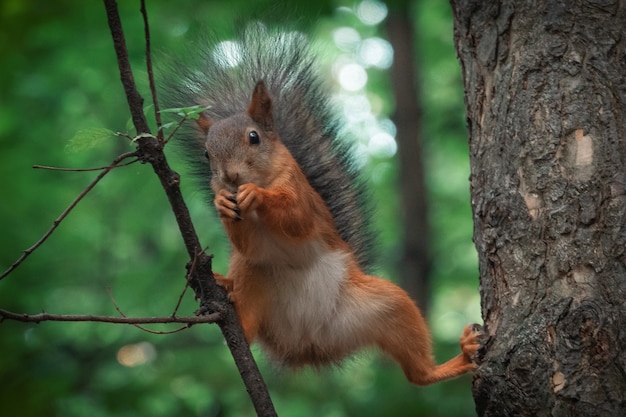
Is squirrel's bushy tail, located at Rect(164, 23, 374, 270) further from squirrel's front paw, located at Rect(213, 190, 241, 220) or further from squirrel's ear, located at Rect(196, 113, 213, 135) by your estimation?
squirrel's front paw, located at Rect(213, 190, 241, 220)

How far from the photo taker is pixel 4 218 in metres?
4.24

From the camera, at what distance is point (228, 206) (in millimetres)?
2414

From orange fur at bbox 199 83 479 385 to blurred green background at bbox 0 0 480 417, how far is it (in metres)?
0.17

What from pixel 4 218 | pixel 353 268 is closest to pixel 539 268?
pixel 353 268

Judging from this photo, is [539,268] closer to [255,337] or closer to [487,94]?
[487,94]

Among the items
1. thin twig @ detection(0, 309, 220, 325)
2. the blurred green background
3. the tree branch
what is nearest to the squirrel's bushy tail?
the blurred green background

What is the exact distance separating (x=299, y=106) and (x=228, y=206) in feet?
3.12

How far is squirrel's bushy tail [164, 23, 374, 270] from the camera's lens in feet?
10.5

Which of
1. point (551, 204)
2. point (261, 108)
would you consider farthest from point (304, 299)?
point (551, 204)

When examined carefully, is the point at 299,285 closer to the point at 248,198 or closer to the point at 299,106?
the point at 248,198

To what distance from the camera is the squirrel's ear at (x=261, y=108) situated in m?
2.88

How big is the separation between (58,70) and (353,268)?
2.94 m

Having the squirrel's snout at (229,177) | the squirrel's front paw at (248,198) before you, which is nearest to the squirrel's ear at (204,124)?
the squirrel's snout at (229,177)

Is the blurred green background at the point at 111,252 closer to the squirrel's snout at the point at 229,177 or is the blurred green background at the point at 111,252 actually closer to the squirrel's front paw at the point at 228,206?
the squirrel's snout at the point at 229,177
